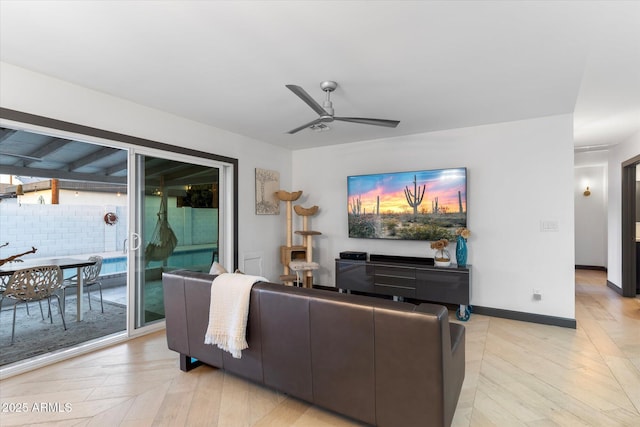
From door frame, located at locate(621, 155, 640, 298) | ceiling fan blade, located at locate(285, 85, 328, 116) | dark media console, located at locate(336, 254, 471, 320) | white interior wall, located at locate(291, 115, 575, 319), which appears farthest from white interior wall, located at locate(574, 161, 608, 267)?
ceiling fan blade, located at locate(285, 85, 328, 116)

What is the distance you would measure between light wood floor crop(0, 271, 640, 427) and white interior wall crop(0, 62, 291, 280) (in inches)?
78.1

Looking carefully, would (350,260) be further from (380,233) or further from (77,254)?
(77,254)

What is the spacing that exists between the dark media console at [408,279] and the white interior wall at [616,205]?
2.90 metres

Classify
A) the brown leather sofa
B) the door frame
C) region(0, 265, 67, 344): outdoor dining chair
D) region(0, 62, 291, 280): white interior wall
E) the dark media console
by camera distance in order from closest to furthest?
the brown leather sofa
region(0, 62, 291, 280): white interior wall
region(0, 265, 67, 344): outdoor dining chair
the dark media console
the door frame

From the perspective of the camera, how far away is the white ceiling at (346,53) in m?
1.76

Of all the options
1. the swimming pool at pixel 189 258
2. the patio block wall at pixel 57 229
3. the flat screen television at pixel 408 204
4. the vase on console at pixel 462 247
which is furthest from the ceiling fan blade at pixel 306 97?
the patio block wall at pixel 57 229

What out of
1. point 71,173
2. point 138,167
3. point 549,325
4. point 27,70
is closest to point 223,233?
point 138,167

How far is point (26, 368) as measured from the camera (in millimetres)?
2514

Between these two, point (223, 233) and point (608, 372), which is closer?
point (608, 372)

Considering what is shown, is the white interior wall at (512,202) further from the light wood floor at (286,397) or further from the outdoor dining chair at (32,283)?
the outdoor dining chair at (32,283)

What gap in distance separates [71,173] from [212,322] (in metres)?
4.90

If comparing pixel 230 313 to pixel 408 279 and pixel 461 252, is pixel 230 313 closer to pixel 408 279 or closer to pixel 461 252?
pixel 408 279

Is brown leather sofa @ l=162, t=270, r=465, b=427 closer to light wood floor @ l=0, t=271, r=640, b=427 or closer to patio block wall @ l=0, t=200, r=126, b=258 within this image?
light wood floor @ l=0, t=271, r=640, b=427

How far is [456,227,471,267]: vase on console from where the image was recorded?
370 centimetres
